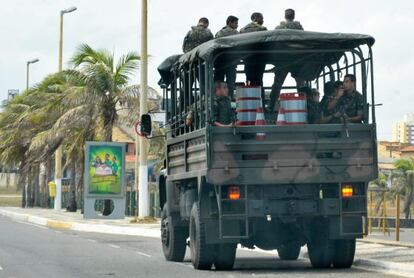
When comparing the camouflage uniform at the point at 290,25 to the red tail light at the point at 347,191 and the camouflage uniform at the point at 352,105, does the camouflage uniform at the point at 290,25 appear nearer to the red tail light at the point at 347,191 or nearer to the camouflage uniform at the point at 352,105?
the camouflage uniform at the point at 352,105

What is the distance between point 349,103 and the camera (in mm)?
16578

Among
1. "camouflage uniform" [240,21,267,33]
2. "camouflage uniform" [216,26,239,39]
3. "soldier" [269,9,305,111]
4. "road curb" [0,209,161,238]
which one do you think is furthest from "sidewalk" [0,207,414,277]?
"camouflage uniform" [216,26,239,39]

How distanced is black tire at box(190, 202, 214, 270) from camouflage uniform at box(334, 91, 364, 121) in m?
2.62

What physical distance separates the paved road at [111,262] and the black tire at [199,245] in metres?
0.20

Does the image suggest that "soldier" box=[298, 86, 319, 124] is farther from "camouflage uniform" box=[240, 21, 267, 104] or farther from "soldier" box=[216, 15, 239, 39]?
"soldier" box=[216, 15, 239, 39]

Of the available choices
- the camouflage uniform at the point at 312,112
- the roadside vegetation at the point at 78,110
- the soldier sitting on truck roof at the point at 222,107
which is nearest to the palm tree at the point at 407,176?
the roadside vegetation at the point at 78,110

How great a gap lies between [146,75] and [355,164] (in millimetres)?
19827

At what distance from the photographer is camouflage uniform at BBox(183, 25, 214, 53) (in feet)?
59.6

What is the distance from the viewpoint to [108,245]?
83.4ft

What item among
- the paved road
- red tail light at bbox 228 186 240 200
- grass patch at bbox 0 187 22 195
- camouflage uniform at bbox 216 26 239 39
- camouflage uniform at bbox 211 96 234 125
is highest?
grass patch at bbox 0 187 22 195

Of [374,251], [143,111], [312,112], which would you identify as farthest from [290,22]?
[143,111]

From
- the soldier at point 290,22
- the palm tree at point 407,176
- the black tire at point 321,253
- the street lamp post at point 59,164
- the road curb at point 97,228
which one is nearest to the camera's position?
the black tire at point 321,253

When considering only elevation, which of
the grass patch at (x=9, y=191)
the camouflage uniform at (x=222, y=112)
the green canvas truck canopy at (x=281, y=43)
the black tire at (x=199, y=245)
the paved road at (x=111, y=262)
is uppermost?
the grass patch at (x=9, y=191)

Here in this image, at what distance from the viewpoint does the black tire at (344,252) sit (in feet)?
55.5
